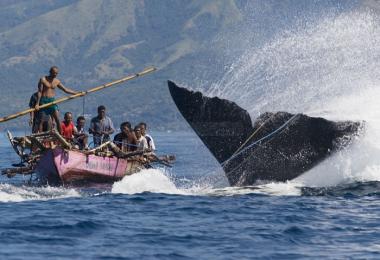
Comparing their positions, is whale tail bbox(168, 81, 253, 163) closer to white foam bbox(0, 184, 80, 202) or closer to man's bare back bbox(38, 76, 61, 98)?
white foam bbox(0, 184, 80, 202)

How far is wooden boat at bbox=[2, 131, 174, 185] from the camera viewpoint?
25.6 metres

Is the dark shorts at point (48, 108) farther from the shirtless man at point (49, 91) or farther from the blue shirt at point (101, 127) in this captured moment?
the blue shirt at point (101, 127)

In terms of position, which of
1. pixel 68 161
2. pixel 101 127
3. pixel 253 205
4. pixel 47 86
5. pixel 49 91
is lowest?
pixel 253 205

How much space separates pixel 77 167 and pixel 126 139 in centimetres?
281

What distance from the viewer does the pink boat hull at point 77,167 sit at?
84.0 ft

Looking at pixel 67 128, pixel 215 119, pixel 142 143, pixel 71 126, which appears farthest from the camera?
pixel 142 143

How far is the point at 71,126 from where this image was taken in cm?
2775

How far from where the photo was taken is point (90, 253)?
1471cm

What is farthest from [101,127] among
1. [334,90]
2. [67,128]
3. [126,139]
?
[334,90]

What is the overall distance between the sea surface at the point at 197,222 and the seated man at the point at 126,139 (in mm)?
4586

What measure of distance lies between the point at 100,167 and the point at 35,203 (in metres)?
6.21

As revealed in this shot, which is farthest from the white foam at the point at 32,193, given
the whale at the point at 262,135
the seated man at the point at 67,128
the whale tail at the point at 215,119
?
the whale at the point at 262,135

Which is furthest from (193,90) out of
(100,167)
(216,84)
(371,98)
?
(100,167)

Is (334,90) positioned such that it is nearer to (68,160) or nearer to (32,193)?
(68,160)
